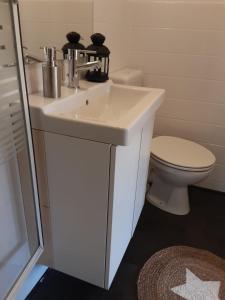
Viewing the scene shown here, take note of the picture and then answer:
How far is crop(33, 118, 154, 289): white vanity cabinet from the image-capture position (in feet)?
2.89

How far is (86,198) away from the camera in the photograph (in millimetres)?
957

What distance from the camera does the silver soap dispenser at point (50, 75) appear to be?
3.17ft

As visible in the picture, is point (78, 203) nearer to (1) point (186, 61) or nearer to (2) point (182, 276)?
(2) point (182, 276)

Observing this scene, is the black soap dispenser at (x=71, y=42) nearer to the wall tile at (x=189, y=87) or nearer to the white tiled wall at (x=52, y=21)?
the white tiled wall at (x=52, y=21)

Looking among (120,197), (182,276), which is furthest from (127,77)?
(182,276)

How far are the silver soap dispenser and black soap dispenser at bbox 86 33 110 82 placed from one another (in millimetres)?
329

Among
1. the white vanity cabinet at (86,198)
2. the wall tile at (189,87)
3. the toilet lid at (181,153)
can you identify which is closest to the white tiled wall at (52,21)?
the white vanity cabinet at (86,198)

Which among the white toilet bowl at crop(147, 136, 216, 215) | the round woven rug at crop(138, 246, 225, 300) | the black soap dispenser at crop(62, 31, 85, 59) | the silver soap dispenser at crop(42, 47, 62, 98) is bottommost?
the round woven rug at crop(138, 246, 225, 300)

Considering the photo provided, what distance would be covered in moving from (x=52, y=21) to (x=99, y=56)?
10.6 inches

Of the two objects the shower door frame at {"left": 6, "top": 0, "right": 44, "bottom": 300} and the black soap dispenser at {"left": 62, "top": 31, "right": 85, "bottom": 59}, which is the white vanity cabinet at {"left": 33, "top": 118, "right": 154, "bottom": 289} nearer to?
the shower door frame at {"left": 6, "top": 0, "right": 44, "bottom": 300}

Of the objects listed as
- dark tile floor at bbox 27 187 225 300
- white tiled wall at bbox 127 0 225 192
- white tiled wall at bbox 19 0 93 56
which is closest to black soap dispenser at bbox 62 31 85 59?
white tiled wall at bbox 19 0 93 56

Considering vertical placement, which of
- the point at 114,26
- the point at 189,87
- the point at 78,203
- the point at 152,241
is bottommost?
the point at 152,241

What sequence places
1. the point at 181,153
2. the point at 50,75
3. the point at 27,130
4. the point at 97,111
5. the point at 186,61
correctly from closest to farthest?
1. the point at 27,130
2. the point at 50,75
3. the point at 97,111
4. the point at 181,153
5. the point at 186,61

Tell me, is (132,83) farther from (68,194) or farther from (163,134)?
(68,194)
